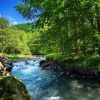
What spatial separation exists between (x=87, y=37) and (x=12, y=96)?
59.7 feet

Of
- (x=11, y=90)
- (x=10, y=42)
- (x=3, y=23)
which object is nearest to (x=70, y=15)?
(x=11, y=90)

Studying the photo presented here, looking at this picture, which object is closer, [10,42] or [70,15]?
[70,15]

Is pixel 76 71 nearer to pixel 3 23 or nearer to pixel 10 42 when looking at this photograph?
pixel 10 42

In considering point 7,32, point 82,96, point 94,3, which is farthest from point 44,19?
point 7,32

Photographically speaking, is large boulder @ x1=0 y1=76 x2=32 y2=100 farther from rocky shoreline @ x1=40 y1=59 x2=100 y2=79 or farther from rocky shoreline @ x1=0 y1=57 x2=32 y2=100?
rocky shoreline @ x1=40 y1=59 x2=100 y2=79

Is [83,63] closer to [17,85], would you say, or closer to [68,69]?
[68,69]

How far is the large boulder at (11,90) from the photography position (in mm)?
12697

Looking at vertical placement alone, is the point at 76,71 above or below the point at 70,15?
below

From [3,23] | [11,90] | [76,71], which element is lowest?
[76,71]

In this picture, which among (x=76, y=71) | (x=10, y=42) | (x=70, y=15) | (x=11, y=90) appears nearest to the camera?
(x=11, y=90)

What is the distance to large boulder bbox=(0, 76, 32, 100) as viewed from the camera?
500 inches

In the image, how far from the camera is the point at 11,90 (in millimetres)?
13125

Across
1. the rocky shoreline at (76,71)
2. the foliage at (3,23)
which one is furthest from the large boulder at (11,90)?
the foliage at (3,23)

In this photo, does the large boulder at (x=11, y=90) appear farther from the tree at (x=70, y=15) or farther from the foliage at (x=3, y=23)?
the foliage at (x=3, y=23)
